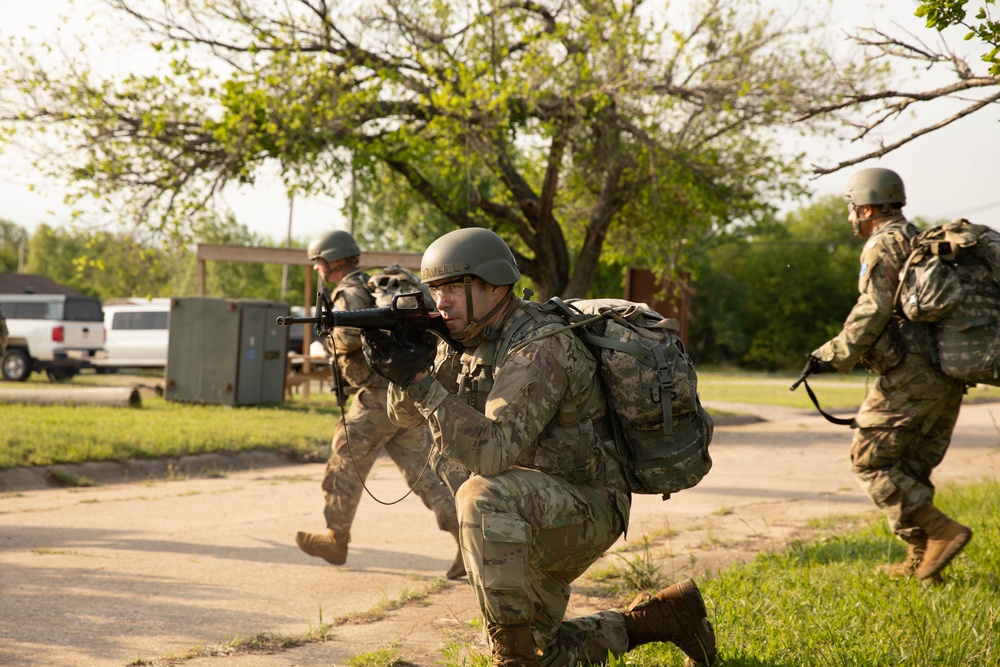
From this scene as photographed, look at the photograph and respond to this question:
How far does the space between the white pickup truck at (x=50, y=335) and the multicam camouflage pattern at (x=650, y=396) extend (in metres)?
23.0

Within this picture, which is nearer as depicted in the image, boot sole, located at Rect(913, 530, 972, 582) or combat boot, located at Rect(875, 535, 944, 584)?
boot sole, located at Rect(913, 530, 972, 582)

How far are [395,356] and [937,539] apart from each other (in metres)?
3.16

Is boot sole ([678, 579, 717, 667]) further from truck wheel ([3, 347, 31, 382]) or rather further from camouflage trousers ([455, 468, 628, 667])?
truck wheel ([3, 347, 31, 382])

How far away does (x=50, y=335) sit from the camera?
24.1 metres

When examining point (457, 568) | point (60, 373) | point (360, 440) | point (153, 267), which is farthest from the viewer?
point (60, 373)

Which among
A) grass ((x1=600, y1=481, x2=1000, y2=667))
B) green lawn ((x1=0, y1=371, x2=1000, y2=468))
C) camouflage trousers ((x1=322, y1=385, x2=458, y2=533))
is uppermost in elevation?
camouflage trousers ((x1=322, y1=385, x2=458, y2=533))

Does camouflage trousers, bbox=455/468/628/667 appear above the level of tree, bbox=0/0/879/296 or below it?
below

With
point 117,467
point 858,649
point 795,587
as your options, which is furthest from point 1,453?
point 858,649

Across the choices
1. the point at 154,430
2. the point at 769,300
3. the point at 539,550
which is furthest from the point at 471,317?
the point at 769,300

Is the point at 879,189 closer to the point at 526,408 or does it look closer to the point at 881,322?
the point at 881,322

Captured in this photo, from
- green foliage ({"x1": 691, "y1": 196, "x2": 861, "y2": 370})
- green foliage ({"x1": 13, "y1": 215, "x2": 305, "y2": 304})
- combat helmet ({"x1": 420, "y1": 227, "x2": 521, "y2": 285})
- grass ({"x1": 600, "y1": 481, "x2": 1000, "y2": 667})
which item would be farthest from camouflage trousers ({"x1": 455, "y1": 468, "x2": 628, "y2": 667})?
green foliage ({"x1": 691, "y1": 196, "x2": 861, "y2": 370})

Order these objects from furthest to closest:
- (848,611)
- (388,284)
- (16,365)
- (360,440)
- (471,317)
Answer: (16,365) → (360,440) → (388,284) → (848,611) → (471,317)

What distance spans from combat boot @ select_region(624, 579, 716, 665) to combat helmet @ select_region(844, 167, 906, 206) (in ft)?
8.47

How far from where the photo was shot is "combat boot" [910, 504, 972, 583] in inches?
199
